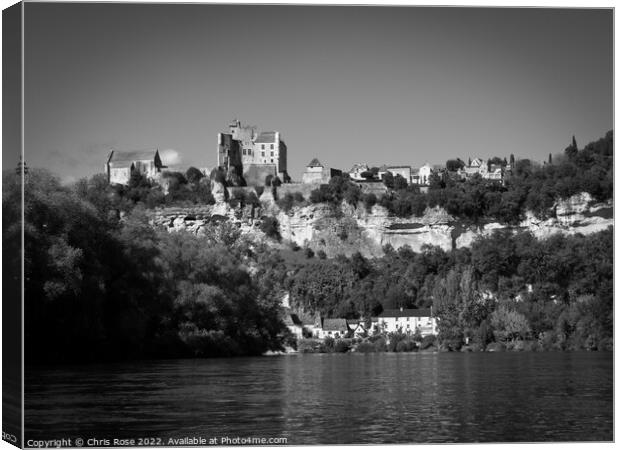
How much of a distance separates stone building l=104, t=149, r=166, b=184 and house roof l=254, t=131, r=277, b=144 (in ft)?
27.3

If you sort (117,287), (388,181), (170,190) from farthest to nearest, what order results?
(388,181)
(170,190)
(117,287)

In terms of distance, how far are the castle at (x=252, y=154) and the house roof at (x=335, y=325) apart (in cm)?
1424

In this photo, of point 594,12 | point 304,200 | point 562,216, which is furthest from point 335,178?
point 594,12

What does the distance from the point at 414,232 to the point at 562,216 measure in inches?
569

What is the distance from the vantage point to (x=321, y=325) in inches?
3056

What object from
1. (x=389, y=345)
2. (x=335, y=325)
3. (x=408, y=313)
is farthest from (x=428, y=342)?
(x=335, y=325)

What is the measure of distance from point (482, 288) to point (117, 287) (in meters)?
47.3

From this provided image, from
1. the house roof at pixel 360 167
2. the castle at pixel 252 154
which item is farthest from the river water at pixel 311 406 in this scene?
the house roof at pixel 360 167

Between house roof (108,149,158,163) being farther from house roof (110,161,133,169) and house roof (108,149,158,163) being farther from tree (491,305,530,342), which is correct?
tree (491,305,530,342)

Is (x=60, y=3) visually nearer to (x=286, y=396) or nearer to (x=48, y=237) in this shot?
(x=286, y=396)

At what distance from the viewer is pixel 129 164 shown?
74938mm

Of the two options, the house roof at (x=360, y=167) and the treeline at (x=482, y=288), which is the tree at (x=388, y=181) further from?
the treeline at (x=482, y=288)

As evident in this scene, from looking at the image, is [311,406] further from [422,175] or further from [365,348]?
[422,175]

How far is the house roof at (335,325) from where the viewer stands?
75.4m
